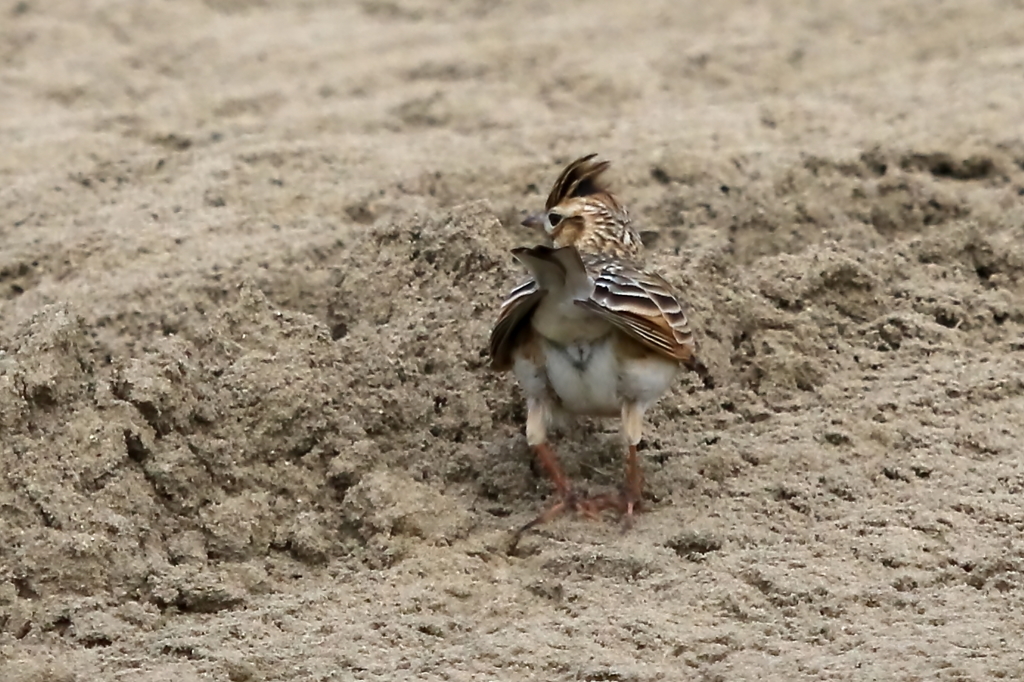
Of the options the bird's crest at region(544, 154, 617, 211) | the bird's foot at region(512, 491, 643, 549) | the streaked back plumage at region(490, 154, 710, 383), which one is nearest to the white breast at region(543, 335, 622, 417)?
the streaked back plumage at region(490, 154, 710, 383)

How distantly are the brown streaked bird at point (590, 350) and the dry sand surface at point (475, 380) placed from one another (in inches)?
5.2

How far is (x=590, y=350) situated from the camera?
3732 millimetres

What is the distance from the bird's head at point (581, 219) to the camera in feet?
13.7

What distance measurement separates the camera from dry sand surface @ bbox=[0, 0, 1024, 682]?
304cm

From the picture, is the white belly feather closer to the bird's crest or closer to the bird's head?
the bird's head

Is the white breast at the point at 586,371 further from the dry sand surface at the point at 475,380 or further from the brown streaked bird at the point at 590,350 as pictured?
the dry sand surface at the point at 475,380

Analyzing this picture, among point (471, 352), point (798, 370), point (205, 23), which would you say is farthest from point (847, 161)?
point (205, 23)

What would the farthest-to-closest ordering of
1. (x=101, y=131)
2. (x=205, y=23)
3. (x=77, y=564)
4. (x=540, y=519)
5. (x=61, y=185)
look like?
(x=205, y=23), (x=101, y=131), (x=61, y=185), (x=540, y=519), (x=77, y=564)

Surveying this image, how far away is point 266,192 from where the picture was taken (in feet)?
17.2

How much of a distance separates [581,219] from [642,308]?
0.61 m

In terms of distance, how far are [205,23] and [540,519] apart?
17.5ft

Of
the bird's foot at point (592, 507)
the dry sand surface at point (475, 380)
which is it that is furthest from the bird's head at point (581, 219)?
the bird's foot at point (592, 507)

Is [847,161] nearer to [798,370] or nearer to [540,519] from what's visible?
[798,370]

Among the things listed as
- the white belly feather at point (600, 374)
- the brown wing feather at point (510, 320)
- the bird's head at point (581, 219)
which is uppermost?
the bird's head at point (581, 219)
